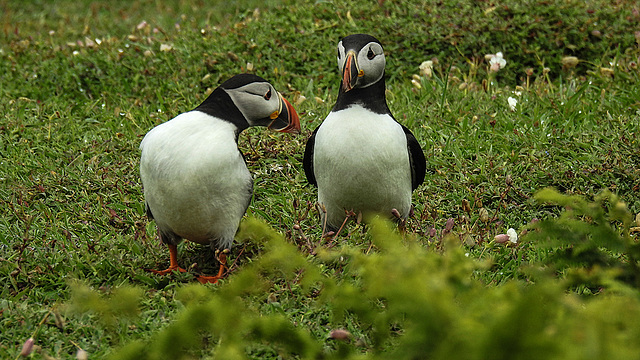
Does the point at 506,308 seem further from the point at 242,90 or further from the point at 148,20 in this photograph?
the point at 148,20

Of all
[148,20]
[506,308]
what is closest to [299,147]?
[506,308]

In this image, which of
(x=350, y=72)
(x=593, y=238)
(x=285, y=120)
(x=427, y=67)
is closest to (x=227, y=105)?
(x=285, y=120)

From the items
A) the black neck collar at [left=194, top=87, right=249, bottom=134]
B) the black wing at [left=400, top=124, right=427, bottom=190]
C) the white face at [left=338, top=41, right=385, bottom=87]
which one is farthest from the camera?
the black wing at [left=400, top=124, right=427, bottom=190]

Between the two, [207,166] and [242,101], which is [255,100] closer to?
[242,101]

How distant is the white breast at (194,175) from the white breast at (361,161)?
1.60 ft

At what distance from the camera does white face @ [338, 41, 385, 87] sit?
3.82 m

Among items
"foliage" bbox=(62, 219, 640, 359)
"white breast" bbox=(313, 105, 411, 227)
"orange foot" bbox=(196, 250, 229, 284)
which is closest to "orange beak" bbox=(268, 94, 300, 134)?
"white breast" bbox=(313, 105, 411, 227)

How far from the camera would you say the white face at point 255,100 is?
373 cm

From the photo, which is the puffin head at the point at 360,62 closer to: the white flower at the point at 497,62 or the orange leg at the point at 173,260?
the orange leg at the point at 173,260

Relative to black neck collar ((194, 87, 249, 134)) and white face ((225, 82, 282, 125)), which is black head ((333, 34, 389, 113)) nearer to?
white face ((225, 82, 282, 125))

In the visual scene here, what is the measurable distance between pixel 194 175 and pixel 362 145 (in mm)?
907

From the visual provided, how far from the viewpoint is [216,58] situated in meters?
7.02

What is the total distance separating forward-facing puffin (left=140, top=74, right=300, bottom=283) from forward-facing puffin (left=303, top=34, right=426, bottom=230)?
0.33m

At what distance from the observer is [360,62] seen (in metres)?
3.81
